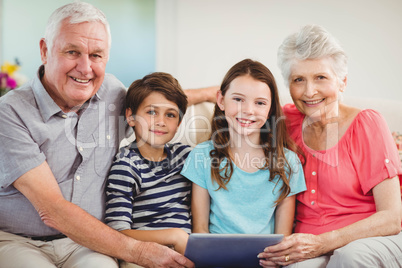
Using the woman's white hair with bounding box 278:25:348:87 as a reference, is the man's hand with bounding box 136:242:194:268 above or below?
below

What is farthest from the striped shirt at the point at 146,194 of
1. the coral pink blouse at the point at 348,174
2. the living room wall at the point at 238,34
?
the living room wall at the point at 238,34

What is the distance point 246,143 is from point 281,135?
157 mm

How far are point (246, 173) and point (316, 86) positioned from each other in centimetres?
47

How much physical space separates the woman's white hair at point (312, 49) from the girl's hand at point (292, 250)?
0.70 m

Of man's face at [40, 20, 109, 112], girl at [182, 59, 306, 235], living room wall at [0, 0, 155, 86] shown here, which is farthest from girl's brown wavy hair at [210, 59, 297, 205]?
living room wall at [0, 0, 155, 86]

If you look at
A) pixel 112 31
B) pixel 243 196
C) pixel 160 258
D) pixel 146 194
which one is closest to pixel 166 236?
pixel 160 258

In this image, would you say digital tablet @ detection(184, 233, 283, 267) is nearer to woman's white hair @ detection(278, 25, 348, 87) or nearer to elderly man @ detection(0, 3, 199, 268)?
elderly man @ detection(0, 3, 199, 268)

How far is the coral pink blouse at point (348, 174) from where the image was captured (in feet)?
5.12

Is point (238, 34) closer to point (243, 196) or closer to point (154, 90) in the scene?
point (154, 90)

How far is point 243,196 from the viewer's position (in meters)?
1.61

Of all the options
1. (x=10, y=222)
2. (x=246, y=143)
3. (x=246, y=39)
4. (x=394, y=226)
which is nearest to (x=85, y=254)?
(x=10, y=222)

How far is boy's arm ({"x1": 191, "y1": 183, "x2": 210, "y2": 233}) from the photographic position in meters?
1.61

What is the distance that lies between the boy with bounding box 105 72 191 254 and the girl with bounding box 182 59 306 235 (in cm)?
8

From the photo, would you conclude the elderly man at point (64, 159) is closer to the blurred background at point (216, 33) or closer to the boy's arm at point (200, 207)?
the boy's arm at point (200, 207)
